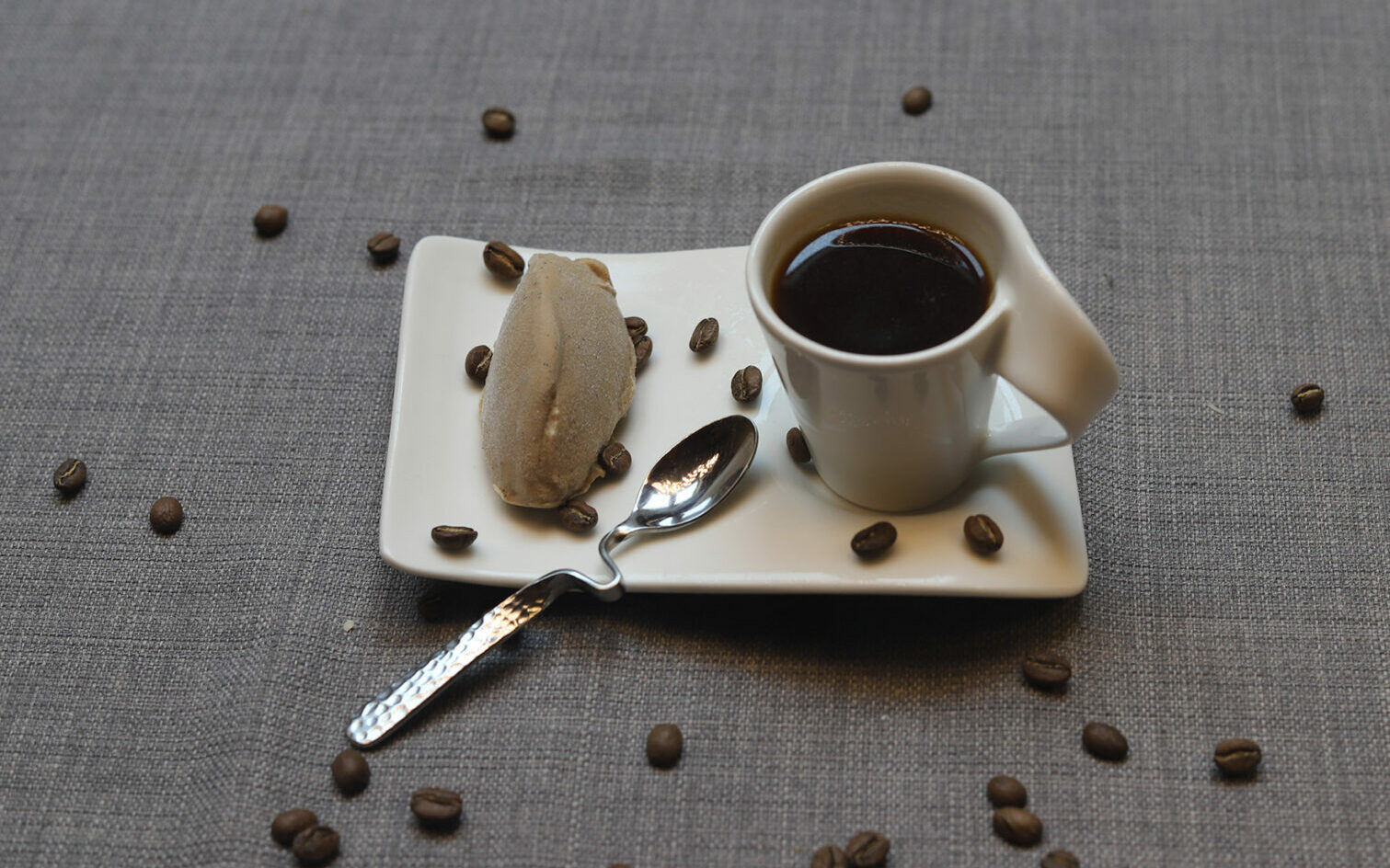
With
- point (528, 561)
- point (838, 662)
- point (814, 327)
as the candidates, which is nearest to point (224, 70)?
point (528, 561)

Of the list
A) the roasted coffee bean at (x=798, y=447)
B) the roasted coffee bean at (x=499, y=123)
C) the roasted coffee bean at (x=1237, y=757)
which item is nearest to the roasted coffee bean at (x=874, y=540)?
the roasted coffee bean at (x=798, y=447)

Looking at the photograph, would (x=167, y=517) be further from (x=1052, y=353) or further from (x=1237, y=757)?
(x=1237, y=757)

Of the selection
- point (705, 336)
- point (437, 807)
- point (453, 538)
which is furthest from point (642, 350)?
point (437, 807)

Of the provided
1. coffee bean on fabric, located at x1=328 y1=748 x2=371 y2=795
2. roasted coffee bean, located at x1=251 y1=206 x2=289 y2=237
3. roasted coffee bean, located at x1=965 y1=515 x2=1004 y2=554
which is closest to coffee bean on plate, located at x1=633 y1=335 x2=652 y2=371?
roasted coffee bean, located at x1=965 y1=515 x2=1004 y2=554

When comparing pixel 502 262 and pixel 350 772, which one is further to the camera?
pixel 502 262

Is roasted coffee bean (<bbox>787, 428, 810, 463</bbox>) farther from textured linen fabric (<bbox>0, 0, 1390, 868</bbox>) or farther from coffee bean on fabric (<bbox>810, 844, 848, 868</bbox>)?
coffee bean on fabric (<bbox>810, 844, 848, 868</bbox>)

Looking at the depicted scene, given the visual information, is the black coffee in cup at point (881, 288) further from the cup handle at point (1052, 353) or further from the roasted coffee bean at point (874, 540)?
the roasted coffee bean at point (874, 540)
